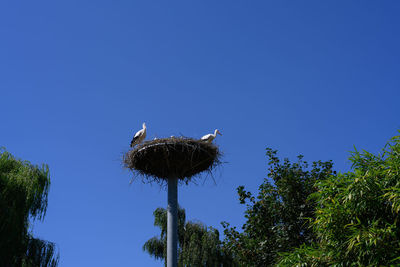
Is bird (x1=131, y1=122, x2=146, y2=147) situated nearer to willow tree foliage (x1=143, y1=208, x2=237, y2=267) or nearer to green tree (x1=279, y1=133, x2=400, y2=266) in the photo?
green tree (x1=279, y1=133, x2=400, y2=266)

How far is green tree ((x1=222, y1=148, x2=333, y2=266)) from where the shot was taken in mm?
12844

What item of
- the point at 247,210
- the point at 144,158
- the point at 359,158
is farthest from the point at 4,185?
the point at 359,158

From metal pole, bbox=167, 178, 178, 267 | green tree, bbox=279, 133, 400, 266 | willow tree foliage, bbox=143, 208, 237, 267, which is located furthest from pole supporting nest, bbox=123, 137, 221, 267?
willow tree foliage, bbox=143, 208, 237, 267

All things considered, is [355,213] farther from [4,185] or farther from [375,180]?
[4,185]

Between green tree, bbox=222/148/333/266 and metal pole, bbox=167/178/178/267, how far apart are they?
164 centimetres

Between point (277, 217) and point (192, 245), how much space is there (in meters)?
9.48

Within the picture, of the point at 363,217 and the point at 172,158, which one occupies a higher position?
the point at 172,158

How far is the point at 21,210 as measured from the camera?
15148 millimetres

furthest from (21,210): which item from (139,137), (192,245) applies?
(192,245)

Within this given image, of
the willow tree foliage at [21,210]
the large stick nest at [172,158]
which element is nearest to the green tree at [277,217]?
the large stick nest at [172,158]

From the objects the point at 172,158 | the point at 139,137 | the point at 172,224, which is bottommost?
the point at 172,224

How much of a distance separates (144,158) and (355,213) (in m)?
6.18

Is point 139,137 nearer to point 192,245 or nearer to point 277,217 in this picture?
point 277,217

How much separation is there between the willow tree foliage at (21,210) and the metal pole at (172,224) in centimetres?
440
